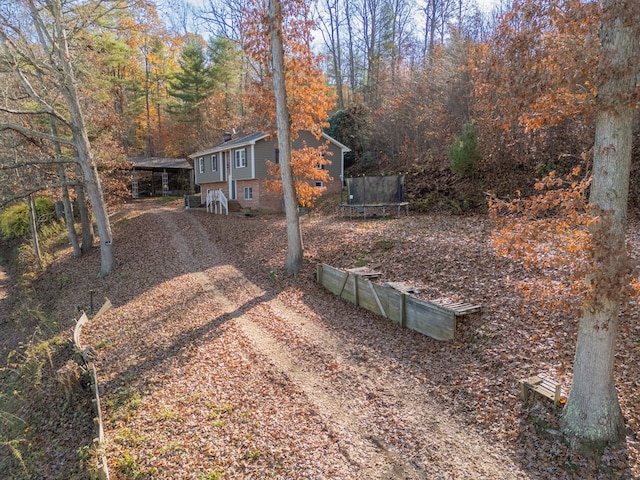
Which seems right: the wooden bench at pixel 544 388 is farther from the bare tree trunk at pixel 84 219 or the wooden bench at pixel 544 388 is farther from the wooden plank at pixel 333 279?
the bare tree trunk at pixel 84 219

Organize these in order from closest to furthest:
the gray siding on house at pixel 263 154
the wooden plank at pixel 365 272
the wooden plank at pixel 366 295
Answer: the wooden plank at pixel 366 295 < the wooden plank at pixel 365 272 < the gray siding on house at pixel 263 154

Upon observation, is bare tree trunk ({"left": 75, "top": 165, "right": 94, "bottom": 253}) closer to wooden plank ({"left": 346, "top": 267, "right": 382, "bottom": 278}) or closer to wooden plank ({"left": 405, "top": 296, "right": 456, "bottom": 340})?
wooden plank ({"left": 346, "top": 267, "right": 382, "bottom": 278})

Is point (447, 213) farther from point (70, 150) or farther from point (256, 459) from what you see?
point (70, 150)

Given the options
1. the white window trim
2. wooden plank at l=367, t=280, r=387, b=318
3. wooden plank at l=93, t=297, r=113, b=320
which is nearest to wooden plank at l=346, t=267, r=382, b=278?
wooden plank at l=367, t=280, r=387, b=318

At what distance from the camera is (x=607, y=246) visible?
3.83m

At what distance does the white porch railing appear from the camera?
77.6 ft

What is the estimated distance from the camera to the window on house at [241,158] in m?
23.6

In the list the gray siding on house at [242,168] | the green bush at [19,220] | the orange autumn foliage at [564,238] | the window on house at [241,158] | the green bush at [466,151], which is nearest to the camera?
the orange autumn foliage at [564,238]

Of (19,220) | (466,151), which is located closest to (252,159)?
(466,151)

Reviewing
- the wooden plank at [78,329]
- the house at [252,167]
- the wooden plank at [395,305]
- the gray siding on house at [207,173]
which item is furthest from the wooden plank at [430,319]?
the gray siding on house at [207,173]

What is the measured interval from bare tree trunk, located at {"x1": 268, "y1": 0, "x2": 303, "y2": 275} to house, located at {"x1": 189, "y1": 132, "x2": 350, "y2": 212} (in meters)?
9.39

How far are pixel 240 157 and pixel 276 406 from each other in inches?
796

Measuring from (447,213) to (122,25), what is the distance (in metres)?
14.6

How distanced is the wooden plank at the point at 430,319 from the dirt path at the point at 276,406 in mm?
1082
